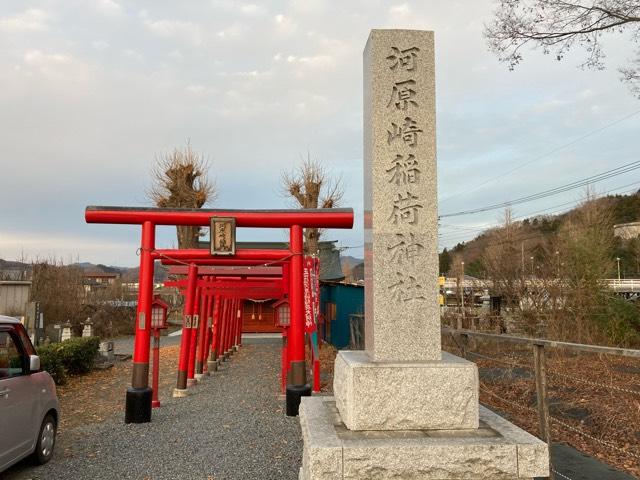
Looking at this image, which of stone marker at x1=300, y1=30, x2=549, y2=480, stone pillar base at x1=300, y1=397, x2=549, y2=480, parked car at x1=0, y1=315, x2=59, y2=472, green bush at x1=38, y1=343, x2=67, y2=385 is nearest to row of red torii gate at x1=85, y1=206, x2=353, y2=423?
parked car at x1=0, y1=315, x2=59, y2=472

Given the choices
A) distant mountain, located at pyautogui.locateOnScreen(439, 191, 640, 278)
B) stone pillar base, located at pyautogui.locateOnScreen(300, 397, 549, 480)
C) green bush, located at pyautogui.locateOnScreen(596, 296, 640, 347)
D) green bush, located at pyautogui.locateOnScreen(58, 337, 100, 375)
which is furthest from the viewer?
distant mountain, located at pyautogui.locateOnScreen(439, 191, 640, 278)

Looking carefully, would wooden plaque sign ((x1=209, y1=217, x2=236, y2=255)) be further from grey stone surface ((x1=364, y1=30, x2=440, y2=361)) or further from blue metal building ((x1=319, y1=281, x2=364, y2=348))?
blue metal building ((x1=319, y1=281, x2=364, y2=348))

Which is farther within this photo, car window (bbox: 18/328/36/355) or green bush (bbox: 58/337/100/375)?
green bush (bbox: 58/337/100/375)

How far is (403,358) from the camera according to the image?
3646 mm

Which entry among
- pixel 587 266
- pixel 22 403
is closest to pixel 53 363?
pixel 22 403

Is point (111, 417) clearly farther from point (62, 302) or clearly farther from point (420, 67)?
point (62, 302)

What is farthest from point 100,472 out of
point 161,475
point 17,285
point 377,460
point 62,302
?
point 62,302

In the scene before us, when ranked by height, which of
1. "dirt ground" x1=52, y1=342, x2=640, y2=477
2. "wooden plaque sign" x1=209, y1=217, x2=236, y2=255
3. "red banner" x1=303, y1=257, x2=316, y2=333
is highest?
"wooden plaque sign" x1=209, y1=217, x2=236, y2=255

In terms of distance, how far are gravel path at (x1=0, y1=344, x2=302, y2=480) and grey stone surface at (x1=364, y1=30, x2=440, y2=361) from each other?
2.53 m

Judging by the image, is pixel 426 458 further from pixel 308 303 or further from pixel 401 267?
pixel 308 303

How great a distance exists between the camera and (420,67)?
3936mm

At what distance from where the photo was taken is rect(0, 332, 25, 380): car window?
16.6 ft

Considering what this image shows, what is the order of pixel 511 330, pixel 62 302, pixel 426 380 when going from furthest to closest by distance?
pixel 62 302
pixel 511 330
pixel 426 380

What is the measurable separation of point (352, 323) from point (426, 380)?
14189mm
